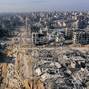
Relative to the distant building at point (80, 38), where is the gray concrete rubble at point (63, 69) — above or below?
above

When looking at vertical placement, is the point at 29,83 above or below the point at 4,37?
above

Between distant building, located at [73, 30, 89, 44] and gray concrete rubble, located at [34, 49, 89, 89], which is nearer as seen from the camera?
gray concrete rubble, located at [34, 49, 89, 89]

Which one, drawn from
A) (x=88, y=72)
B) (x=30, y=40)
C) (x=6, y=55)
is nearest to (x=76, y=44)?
(x=30, y=40)

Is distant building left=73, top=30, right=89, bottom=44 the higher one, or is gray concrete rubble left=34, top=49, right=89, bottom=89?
gray concrete rubble left=34, top=49, right=89, bottom=89

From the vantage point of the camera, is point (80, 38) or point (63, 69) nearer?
point (63, 69)

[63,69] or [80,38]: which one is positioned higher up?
[63,69]

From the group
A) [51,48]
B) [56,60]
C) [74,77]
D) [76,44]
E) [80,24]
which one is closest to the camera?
[74,77]

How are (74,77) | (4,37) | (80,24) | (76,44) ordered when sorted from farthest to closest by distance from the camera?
(80,24) → (4,37) → (76,44) → (74,77)

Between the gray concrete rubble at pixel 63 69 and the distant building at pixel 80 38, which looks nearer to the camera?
the gray concrete rubble at pixel 63 69

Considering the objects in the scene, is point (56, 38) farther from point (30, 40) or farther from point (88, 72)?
point (88, 72)

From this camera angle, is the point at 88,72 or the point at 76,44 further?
the point at 76,44
